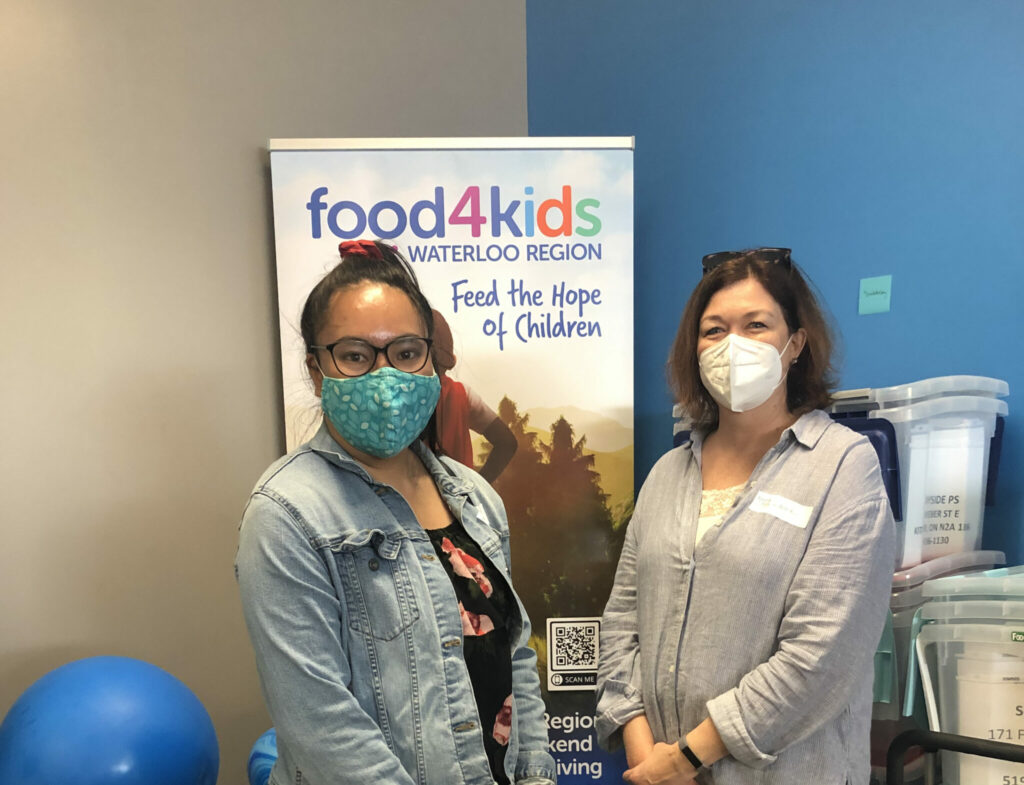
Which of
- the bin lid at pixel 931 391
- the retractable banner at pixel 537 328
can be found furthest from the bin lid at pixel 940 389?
the retractable banner at pixel 537 328

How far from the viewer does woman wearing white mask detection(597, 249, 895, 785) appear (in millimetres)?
1430

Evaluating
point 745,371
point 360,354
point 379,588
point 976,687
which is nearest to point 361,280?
point 360,354

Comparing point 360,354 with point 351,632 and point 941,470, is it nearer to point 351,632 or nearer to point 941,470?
point 351,632

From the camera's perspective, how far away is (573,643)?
2514mm

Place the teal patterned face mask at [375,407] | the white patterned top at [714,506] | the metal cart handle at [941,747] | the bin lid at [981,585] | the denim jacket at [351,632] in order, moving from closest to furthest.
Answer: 1. the denim jacket at [351,632]
2. the teal patterned face mask at [375,407]
3. the metal cart handle at [941,747]
4. the bin lid at [981,585]
5. the white patterned top at [714,506]

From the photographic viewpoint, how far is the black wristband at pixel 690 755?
1.47 meters

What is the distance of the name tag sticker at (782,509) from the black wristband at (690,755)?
45cm

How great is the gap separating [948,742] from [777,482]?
21.7 inches

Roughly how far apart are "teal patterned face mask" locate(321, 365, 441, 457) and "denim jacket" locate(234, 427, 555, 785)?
47 millimetres

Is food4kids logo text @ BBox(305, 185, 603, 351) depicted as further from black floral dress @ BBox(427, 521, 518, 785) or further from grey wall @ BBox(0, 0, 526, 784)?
black floral dress @ BBox(427, 521, 518, 785)

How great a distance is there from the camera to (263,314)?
104 inches

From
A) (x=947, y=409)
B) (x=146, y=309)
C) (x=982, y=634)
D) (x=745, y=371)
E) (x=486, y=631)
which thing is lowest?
(x=982, y=634)

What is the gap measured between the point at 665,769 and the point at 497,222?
1644 millimetres

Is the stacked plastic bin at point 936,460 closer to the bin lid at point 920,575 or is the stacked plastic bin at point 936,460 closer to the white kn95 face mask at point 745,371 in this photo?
the bin lid at point 920,575
